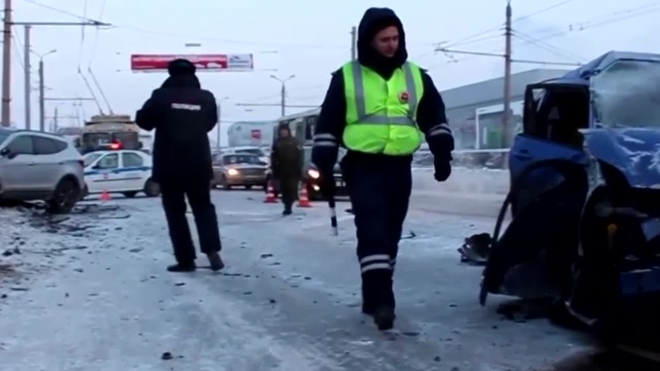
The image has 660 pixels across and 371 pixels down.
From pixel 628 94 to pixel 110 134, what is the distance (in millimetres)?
44935

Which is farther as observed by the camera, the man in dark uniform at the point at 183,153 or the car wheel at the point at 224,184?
the car wheel at the point at 224,184

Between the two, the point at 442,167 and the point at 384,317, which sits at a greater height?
the point at 442,167

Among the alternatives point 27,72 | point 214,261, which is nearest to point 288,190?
point 214,261

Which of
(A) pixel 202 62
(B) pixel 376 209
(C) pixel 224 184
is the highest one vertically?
(A) pixel 202 62

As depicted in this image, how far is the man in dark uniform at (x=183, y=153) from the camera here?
32.7 ft

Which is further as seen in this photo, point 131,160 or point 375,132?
point 131,160

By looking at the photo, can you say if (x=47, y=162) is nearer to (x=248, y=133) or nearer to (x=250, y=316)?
(x=250, y=316)

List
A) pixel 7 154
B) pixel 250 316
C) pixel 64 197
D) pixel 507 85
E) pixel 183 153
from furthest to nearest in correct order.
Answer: pixel 507 85
pixel 64 197
pixel 7 154
pixel 183 153
pixel 250 316

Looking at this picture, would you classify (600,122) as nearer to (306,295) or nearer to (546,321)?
(546,321)

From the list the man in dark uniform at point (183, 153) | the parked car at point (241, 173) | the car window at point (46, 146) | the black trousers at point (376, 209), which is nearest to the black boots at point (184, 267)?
the man in dark uniform at point (183, 153)

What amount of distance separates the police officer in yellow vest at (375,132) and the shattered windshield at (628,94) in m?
1.31

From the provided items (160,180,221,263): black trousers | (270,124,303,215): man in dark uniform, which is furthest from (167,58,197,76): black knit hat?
(270,124,303,215): man in dark uniform

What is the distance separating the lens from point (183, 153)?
32.8 feet

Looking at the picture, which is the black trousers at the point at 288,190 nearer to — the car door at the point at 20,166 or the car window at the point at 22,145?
the car door at the point at 20,166
